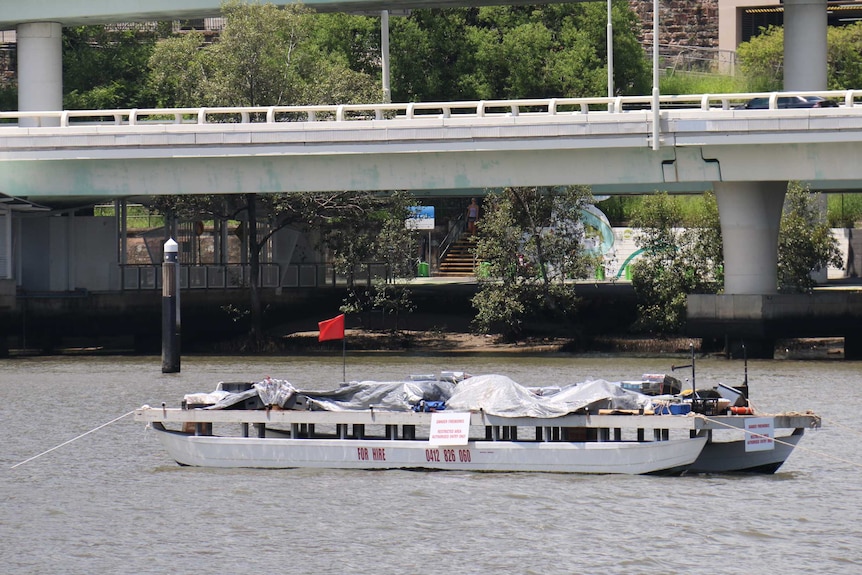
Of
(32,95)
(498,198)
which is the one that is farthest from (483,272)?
(32,95)

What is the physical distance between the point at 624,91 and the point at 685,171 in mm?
35029

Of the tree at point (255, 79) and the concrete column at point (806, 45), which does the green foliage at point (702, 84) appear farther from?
the tree at point (255, 79)

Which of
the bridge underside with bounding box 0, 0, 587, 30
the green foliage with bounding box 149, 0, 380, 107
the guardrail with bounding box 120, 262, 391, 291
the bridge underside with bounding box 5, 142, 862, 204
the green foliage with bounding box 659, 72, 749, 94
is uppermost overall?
the bridge underside with bounding box 0, 0, 587, 30

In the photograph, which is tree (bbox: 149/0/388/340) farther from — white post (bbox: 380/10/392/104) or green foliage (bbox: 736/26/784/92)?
green foliage (bbox: 736/26/784/92)

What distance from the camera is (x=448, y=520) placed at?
25531 mm

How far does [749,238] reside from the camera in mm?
52062

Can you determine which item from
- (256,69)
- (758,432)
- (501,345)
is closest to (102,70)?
(256,69)

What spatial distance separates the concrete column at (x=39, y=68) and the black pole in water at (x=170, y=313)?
2021 cm

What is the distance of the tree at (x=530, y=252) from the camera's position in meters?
56.4

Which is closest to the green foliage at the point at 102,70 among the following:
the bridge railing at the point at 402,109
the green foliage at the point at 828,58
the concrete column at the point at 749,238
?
the bridge railing at the point at 402,109

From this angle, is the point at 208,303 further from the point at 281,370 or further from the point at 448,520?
the point at 448,520

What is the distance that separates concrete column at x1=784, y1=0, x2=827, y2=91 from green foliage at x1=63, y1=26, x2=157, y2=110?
127 feet

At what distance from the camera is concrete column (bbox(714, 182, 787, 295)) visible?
51906 mm

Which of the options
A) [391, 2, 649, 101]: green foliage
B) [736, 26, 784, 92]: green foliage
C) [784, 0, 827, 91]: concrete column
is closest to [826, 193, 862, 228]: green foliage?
[736, 26, 784, 92]: green foliage
